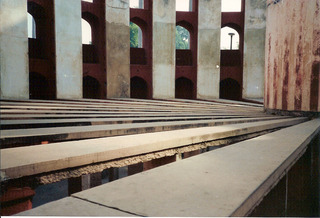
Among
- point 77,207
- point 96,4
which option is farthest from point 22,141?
point 96,4

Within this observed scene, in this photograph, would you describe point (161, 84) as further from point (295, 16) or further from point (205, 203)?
point (205, 203)

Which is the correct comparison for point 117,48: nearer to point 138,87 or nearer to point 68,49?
point 68,49

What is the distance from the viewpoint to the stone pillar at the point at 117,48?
1195 cm

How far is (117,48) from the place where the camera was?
12172mm

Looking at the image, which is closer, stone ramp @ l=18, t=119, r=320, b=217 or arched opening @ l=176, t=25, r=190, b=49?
stone ramp @ l=18, t=119, r=320, b=217

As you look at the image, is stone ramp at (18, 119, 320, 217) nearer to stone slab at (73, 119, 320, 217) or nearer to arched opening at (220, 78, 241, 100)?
stone slab at (73, 119, 320, 217)

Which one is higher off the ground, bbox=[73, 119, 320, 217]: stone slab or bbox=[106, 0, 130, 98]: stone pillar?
bbox=[106, 0, 130, 98]: stone pillar

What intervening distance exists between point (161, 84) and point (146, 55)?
160 centimetres

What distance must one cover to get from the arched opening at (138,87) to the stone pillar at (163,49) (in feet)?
3.59

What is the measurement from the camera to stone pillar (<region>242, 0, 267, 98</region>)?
1355cm

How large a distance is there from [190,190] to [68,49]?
10.8 meters

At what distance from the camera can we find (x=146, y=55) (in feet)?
44.1

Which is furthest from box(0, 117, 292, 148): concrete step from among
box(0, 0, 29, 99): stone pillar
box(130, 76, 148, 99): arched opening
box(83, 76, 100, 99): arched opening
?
box(130, 76, 148, 99): arched opening

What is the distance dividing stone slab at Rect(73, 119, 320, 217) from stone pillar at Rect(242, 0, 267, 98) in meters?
12.2
